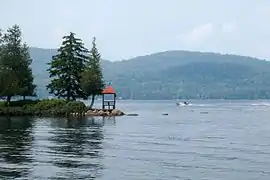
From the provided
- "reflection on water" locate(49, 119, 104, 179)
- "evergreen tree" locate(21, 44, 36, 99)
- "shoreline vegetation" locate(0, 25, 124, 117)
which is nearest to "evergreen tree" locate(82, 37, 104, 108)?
"shoreline vegetation" locate(0, 25, 124, 117)

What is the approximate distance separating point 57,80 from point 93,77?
23.3 ft

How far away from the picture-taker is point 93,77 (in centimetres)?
9262

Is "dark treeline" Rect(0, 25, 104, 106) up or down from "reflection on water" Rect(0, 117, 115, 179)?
up

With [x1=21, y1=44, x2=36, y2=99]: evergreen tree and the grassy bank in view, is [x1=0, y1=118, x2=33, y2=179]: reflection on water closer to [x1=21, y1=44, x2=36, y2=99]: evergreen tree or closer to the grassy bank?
the grassy bank

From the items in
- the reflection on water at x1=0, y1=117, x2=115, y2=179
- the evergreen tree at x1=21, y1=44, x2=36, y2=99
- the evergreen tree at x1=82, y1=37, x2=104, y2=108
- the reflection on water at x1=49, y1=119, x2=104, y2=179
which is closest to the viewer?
the reflection on water at x1=0, y1=117, x2=115, y2=179

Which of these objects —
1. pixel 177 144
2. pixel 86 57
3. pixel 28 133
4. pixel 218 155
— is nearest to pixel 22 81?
pixel 86 57

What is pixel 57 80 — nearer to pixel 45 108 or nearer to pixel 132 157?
pixel 45 108

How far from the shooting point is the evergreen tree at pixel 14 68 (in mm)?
90500

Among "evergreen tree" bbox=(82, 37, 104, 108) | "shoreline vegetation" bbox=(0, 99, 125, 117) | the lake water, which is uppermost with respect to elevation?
"evergreen tree" bbox=(82, 37, 104, 108)

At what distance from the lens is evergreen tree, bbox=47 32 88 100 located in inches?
3738

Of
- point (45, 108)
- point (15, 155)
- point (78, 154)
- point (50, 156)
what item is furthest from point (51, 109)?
point (50, 156)

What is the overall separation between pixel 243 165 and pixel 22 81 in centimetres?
7071

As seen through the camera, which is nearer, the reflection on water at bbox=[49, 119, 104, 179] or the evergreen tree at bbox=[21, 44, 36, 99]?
the reflection on water at bbox=[49, 119, 104, 179]

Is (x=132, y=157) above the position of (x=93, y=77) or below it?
below
